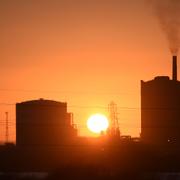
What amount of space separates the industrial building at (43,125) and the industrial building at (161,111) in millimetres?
12398

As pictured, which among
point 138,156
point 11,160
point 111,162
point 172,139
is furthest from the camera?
point 172,139

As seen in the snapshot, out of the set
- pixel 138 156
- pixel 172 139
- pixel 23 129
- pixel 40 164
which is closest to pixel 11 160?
pixel 40 164

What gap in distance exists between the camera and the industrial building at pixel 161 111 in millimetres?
101250

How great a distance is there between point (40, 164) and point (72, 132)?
113 ft

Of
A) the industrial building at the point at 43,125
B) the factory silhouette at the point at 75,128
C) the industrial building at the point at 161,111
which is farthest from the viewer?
the industrial building at the point at 161,111

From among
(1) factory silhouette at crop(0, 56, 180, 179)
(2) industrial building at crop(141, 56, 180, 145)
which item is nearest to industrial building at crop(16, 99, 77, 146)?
(1) factory silhouette at crop(0, 56, 180, 179)

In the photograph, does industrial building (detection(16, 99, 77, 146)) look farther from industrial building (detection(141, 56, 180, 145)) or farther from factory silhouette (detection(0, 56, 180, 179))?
industrial building (detection(141, 56, 180, 145))

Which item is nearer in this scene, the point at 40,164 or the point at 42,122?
the point at 40,164

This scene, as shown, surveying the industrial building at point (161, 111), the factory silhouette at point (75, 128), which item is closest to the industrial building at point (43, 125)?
the factory silhouette at point (75, 128)

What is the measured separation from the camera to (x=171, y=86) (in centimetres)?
10350

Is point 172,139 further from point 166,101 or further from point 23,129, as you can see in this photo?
point 23,129

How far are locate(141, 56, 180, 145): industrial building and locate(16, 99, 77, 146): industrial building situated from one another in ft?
40.7

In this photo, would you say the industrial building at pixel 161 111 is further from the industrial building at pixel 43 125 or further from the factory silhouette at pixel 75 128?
the industrial building at pixel 43 125

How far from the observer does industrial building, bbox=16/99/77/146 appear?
97.7 metres
